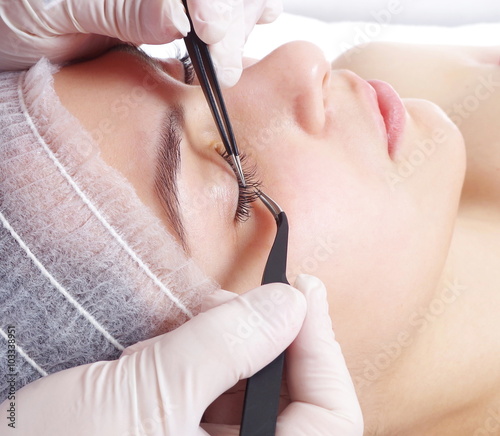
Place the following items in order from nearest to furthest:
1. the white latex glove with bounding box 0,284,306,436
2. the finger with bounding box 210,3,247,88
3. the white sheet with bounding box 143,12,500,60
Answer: the white latex glove with bounding box 0,284,306,436 < the finger with bounding box 210,3,247,88 < the white sheet with bounding box 143,12,500,60

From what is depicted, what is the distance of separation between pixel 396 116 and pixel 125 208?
2.19 feet

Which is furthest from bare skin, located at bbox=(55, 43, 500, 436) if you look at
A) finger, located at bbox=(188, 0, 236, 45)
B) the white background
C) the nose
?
the white background

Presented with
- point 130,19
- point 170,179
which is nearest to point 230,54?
point 130,19

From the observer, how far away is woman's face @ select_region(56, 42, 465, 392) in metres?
0.91

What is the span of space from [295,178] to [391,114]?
1.13 ft

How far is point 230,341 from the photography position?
825 mm

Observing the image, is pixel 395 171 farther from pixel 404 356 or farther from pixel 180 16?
pixel 180 16

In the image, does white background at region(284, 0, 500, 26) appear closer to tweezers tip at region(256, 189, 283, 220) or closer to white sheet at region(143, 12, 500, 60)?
white sheet at region(143, 12, 500, 60)

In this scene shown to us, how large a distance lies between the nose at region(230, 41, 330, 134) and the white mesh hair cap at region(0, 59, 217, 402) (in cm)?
34

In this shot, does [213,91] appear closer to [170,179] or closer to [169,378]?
[170,179]

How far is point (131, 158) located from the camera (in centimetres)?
90

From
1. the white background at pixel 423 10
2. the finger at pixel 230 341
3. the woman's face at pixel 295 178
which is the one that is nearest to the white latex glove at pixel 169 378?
the finger at pixel 230 341

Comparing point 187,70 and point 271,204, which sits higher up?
point 187,70

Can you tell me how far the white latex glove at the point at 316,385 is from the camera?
2.84 feet
